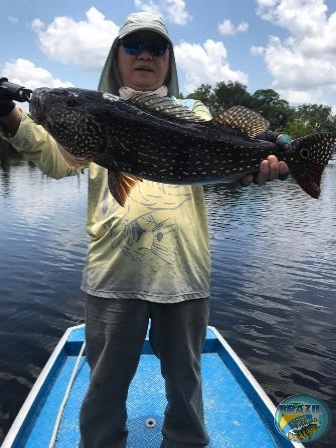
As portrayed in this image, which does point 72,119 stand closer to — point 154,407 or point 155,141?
point 155,141

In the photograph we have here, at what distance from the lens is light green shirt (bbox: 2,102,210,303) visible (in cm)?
352

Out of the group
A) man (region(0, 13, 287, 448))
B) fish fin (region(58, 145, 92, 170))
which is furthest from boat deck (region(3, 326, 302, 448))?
fish fin (region(58, 145, 92, 170))

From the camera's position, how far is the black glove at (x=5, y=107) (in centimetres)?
337

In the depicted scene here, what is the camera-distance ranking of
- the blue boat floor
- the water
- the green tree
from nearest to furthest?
the blue boat floor
the water
the green tree

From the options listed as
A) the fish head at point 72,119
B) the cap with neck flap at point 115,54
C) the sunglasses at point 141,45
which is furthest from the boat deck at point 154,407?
the sunglasses at point 141,45

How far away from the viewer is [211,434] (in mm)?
5070

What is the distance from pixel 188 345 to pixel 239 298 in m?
10.1

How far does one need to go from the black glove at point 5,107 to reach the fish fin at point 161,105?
0.94m

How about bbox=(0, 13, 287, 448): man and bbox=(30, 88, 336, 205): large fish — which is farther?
bbox=(0, 13, 287, 448): man

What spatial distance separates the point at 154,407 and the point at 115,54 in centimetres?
416

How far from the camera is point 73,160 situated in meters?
3.47

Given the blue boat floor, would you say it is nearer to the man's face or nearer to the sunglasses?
the man's face

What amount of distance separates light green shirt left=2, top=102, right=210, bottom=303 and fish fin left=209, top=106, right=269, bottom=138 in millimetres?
638

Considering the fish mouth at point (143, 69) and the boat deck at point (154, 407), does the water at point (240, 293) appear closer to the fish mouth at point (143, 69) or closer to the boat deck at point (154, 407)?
the boat deck at point (154, 407)
